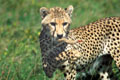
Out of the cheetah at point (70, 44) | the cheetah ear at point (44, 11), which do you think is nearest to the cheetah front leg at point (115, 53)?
the cheetah at point (70, 44)

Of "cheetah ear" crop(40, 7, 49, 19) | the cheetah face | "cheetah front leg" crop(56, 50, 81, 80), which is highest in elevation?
"cheetah ear" crop(40, 7, 49, 19)

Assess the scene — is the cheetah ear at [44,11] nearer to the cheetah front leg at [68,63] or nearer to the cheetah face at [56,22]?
the cheetah face at [56,22]

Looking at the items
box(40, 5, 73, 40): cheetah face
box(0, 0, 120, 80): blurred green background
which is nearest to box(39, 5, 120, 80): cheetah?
box(40, 5, 73, 40): cheetah face

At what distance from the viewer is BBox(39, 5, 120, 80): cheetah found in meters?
4.55

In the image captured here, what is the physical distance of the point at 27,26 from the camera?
730cm

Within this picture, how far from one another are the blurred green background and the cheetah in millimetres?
187

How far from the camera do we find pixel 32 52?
592cm

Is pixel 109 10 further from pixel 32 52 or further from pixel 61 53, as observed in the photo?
pixel 61 53

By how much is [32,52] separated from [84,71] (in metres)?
1.04

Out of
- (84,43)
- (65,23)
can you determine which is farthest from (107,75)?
(65,23)

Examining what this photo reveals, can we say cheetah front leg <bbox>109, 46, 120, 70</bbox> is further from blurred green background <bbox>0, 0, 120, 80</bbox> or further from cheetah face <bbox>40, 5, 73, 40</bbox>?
cheetah face <bbox>40, 5, 73, 40</bbox>

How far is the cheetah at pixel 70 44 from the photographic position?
455cm

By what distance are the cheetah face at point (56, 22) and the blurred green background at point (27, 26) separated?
51 cm

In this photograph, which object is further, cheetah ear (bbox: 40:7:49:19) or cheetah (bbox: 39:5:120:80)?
cheetah ear (bbox: 40:7:49:19)
